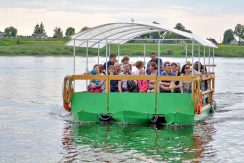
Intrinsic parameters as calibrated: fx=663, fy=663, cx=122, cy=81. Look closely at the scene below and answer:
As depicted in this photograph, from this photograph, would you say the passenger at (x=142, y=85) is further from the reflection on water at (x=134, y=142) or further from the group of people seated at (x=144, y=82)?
the reflection on water at (x=134, y=142)

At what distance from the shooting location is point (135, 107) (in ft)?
65.1

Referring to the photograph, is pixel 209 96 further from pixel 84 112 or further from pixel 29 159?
pixel 29 159

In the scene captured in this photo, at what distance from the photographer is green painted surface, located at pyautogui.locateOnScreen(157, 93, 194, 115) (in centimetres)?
1953

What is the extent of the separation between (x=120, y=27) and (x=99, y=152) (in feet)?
21.5

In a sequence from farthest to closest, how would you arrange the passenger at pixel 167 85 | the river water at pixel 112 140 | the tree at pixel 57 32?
the tree at pixel 57 32
the passenger at pixel 167 85
the river water at pixel 112 140

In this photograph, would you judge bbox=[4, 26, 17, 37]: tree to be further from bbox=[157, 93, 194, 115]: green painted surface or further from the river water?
bbox=[157, 93, 194, 115]: green painted surface

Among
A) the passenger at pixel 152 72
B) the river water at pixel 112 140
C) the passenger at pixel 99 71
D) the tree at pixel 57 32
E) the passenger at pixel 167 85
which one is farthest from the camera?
the tree at pixel 57 32

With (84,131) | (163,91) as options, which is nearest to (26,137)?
(84,131)

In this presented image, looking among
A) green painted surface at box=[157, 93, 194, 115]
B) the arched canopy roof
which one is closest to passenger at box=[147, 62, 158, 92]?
green painted surface at box=[157, 93, 194, 115]

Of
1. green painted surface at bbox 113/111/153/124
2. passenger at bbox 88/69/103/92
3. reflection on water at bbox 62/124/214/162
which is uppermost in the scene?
passenger at bbox 88/69/103/92

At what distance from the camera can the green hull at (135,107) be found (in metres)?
19.6

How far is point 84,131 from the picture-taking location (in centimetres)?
1917

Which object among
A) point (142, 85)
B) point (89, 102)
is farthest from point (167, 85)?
point (89, 102)

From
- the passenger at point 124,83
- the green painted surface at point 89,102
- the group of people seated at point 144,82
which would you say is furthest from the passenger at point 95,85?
the passenger at point 124,83
